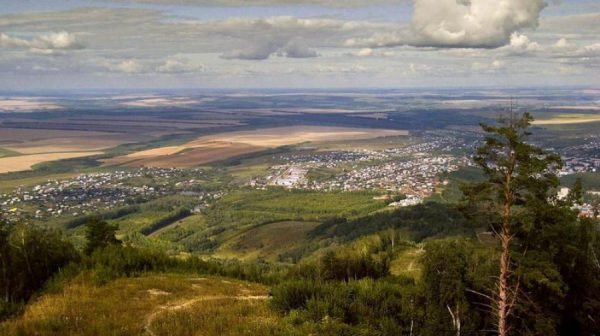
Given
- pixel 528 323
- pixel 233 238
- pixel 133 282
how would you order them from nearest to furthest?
pixel 528 323 < pixel 133 282 < pixel 233 238

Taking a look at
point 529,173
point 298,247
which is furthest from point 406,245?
point 529,173

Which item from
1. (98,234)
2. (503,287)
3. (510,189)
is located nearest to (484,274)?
(503,287)

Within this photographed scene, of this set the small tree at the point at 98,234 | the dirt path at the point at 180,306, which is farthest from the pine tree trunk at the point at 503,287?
the small tree at the point at 98,234

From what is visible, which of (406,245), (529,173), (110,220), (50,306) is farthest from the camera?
(110,220)

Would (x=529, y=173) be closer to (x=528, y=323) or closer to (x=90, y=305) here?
(x=528, y=323)

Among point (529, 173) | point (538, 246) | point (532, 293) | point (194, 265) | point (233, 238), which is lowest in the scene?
point (233, 238)

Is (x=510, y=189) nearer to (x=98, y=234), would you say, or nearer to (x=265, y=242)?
(x=98, y=234)

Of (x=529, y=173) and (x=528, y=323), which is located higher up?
(x=529, y=173)

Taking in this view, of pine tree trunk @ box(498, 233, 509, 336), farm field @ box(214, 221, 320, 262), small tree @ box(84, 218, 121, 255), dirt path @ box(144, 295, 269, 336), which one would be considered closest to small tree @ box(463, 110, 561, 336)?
pine tree trunk @ box(498, 233, 509, 336)
